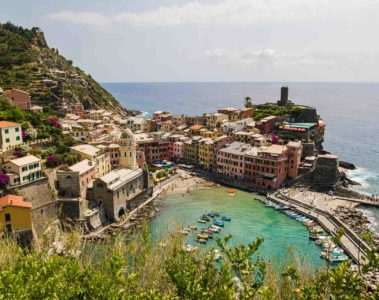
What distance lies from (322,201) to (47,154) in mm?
44108

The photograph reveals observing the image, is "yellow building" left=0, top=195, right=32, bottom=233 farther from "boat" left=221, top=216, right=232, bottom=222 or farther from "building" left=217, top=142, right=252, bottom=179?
"building" left=217, top=142, right=252, bottom=179

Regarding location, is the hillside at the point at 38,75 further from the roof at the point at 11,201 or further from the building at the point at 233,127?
the roof at the point at 11,201

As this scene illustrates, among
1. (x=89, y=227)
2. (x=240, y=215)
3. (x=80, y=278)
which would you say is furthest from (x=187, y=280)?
(x=240, y=215)

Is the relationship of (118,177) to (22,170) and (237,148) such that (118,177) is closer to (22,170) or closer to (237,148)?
(22,170)

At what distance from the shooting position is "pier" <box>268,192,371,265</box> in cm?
3928

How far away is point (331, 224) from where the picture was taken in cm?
4619

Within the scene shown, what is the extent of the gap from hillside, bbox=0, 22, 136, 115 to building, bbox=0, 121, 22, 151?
123 ft

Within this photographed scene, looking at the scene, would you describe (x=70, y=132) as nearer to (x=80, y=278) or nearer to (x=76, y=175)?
(x=76, y=175)

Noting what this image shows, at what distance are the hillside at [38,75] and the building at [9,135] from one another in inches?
1471

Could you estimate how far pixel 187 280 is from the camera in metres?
15.5

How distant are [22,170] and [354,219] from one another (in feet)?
150

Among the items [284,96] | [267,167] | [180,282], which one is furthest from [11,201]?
[284,96]

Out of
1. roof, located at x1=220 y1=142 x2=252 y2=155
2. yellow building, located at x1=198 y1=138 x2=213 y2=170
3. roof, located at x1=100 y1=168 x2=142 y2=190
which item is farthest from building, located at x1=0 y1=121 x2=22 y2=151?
roof, located at x1=220 y1=142 x2=252 y2=155

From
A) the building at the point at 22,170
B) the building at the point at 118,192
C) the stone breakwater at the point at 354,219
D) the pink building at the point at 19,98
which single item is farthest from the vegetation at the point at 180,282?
the pink building at the point at 19,98
